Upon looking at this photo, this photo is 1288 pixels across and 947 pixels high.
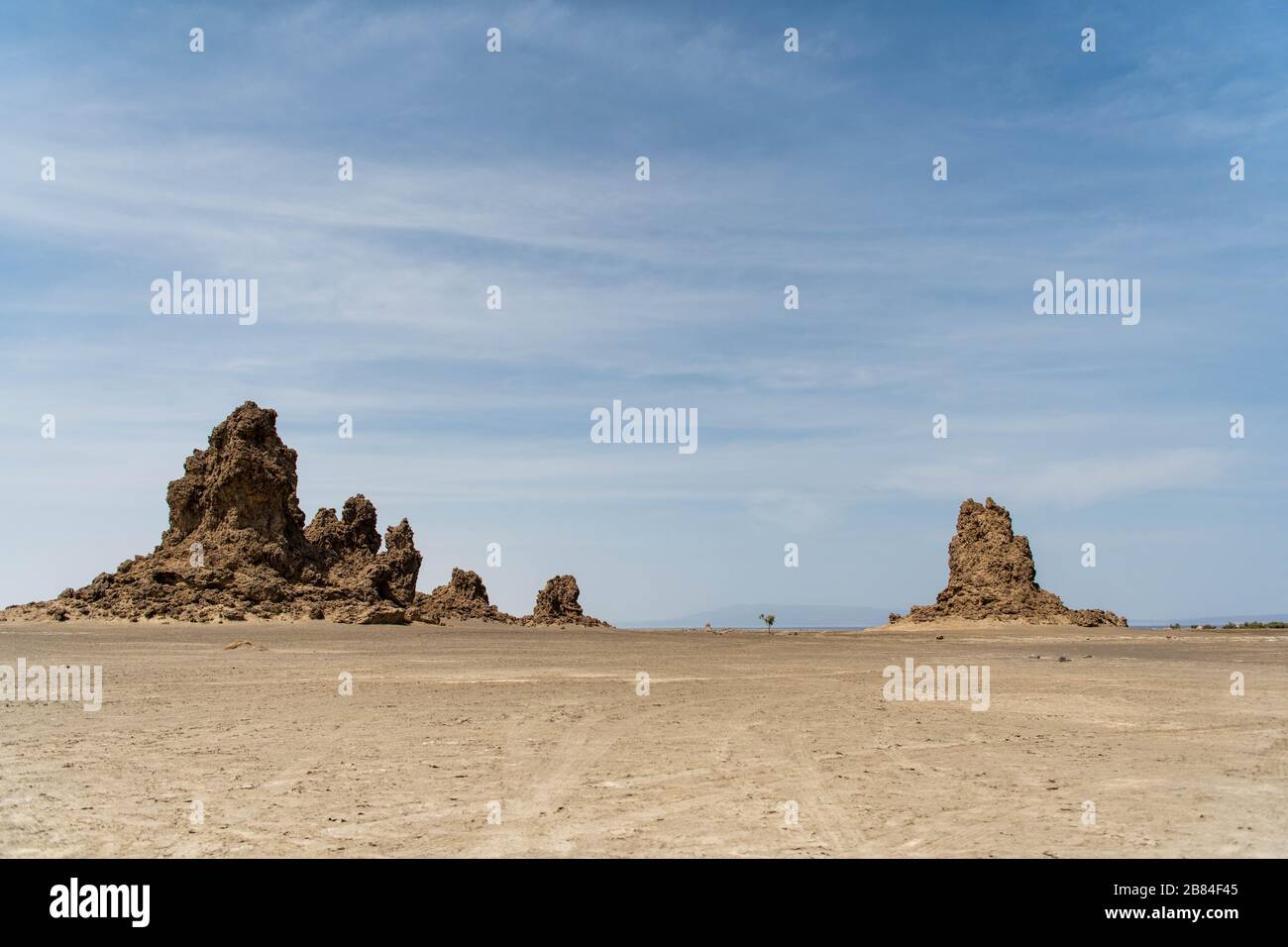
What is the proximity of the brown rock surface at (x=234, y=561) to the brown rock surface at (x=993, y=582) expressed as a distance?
128 feet

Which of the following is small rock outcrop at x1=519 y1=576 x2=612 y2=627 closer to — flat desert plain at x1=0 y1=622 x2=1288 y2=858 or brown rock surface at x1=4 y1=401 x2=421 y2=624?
brown rock surface at x1=4 y1=401 x2=421 y2=624

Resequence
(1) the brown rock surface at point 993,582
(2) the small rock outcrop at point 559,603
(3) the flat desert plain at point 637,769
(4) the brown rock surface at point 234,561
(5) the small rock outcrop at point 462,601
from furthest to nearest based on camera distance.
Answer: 1. (2) the small rock outcrop at point 559,603
2. (5) the small rock outcrop at point 462,601
3. (1) the brown rock surface at point 993,582
4. (4) the brown rock surface at point 234,561
5. (3) the flat desert plain at point 637,769

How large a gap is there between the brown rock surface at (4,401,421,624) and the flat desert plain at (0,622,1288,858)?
88.8ft

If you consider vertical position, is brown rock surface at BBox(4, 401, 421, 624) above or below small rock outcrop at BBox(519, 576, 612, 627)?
above

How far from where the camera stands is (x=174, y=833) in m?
7.66

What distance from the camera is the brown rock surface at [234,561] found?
47156 mm

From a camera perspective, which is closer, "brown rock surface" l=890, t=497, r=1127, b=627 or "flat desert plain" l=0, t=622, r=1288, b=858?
"flat desert plain" l=0, t=622, r=1288, b=858

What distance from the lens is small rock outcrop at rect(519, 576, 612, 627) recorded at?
7719 cm

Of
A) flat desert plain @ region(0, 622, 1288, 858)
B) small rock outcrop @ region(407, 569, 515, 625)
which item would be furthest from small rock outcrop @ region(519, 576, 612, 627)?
flat desert plain @ region(0, 622, 1288, 858)

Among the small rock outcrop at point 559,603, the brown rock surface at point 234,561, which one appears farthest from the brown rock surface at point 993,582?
the brown rock surface at point 234,561

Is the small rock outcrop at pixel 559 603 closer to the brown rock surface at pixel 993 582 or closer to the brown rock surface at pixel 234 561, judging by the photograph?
the brown rock surface at pixel 234 561
